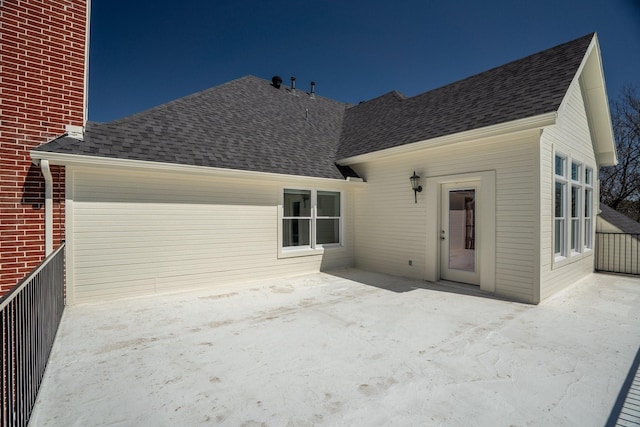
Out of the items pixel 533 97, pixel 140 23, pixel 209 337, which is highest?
pixel 140 23

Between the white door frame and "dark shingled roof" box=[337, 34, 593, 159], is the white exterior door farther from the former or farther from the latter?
"dark shingled roof" box=[337, 34, 593, 159]

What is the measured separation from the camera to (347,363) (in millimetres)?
3332

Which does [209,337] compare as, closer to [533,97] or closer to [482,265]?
[482,265]

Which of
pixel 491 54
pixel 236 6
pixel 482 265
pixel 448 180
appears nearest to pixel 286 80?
pixel 236 6

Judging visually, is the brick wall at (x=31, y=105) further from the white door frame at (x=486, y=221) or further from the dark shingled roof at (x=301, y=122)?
the white door frame at (x=486, y=221)

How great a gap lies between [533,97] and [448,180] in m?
2.24

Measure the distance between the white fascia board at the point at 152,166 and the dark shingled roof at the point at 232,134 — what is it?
0.13 m

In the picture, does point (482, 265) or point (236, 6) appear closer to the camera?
point (482, 265)

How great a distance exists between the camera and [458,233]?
23.3ft

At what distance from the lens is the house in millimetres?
5605

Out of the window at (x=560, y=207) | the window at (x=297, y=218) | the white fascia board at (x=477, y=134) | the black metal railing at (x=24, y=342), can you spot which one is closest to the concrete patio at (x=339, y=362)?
the black metal railing at (x=24, y=342)

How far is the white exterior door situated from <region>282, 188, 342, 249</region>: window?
308cm

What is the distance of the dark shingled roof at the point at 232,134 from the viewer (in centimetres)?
596

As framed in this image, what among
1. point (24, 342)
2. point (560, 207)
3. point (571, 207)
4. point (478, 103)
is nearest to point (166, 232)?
point (24, 342)
